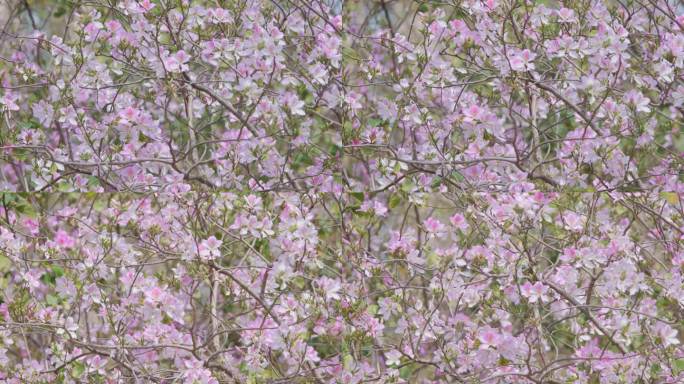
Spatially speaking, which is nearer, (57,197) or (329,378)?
(329,378)

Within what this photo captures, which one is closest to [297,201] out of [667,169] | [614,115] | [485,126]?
[485,126]

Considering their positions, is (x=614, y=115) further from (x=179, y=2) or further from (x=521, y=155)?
(x=179, y=2)

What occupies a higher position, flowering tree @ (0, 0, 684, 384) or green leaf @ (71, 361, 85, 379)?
flowering tree @ (0, 0, 684, 384)

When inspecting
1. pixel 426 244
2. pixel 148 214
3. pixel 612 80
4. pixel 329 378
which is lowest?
pixel 329 378

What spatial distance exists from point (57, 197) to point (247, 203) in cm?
156

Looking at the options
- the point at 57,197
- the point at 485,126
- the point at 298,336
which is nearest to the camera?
the point at 298,336

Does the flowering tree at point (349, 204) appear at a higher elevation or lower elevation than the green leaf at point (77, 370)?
higher

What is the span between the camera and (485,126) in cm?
327

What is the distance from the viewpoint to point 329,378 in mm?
3068

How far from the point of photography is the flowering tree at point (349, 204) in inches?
117

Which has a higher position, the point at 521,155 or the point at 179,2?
the point at 179,2

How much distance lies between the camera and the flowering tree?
2963 mm

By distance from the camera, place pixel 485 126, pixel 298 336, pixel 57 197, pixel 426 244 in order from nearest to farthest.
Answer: pixel 298 336
pixel 426 244
pixel 485 126
pixel 57 197

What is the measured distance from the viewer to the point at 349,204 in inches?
134
